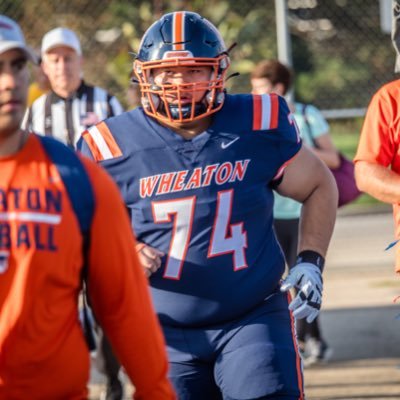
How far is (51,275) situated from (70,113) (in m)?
3.99

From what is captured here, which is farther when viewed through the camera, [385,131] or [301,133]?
[301,133]


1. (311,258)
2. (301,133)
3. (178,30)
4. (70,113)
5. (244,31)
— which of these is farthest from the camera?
(244,31)

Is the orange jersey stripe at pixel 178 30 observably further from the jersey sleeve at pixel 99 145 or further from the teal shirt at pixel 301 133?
the teal shirt at pixel 301 133

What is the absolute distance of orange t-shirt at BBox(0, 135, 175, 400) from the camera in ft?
8.91

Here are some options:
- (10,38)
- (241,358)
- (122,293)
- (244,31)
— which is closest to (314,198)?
(241,358)

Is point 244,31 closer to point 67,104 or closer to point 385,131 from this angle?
point 67,104

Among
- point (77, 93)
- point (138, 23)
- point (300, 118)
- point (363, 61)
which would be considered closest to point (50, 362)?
point (77, 93)

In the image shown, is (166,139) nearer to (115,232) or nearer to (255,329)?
(255,329)

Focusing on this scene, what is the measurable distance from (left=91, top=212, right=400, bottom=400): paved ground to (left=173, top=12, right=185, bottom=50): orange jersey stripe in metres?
2.04

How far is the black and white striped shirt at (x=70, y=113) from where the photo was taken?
21.6 ft

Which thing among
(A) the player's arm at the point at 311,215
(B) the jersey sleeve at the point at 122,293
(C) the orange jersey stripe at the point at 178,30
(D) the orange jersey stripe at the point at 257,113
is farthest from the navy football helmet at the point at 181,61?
(B) the jersey sleeve at the point at 122,293

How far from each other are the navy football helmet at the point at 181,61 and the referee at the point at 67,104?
2528 millimetres

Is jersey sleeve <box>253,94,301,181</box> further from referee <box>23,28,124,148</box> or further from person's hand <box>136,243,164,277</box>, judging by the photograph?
referee <box>23,28,124,148</box>

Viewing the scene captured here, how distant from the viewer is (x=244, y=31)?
42.4ft
